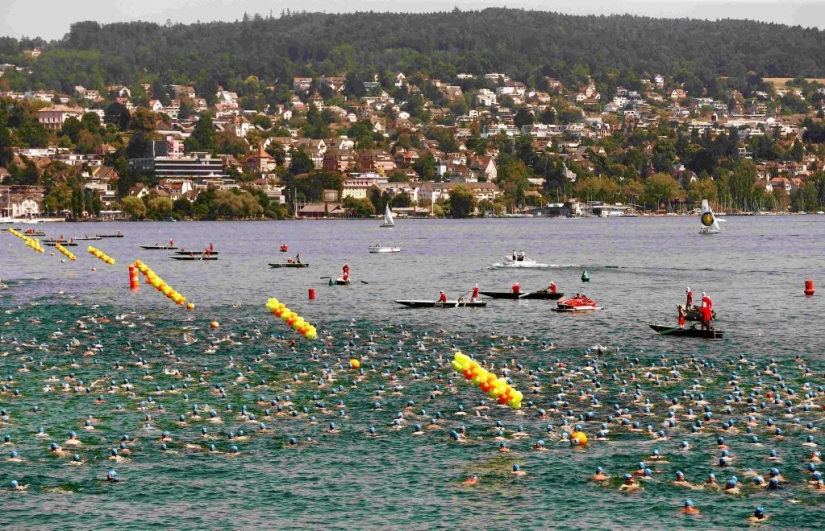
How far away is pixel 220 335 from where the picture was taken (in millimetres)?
85000

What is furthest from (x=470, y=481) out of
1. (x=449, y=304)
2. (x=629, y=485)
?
(x=449, y=304)

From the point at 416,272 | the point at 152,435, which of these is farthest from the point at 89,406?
the point at 416,272

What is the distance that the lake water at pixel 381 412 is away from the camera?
1775 inches

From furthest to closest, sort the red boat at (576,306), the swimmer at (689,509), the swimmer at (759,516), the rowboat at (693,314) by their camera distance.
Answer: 1. the red boat at (576,306)
2. the rowboat at (693,314)
3. the swimmer at (689,509)
4. the swimmer at (759,516)

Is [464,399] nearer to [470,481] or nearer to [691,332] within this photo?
[470,481]

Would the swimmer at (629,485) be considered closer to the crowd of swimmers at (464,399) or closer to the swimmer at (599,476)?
the crowd of swimmers at (464,399)

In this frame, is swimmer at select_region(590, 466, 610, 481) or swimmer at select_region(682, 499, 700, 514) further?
swimmer at select_region(590, 466, 610, 481)

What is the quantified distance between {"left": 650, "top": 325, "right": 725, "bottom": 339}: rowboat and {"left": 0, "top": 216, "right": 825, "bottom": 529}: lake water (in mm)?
838

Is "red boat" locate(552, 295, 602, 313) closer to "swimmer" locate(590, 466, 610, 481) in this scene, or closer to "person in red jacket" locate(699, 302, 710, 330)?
"person in red jacket" locate(699, 302, 710, 330)

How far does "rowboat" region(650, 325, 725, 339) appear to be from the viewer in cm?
8000

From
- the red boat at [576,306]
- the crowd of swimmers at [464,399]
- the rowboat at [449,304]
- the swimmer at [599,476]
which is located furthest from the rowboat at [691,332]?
the swimmer at [599,476]

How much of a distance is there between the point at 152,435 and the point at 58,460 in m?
4.81

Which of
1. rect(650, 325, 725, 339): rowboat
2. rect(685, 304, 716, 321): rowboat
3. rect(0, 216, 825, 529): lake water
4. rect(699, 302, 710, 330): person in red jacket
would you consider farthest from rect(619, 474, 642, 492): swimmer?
rect(685, 304, 716, 321): rowboat

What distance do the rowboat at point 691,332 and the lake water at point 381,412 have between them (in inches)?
33.0
